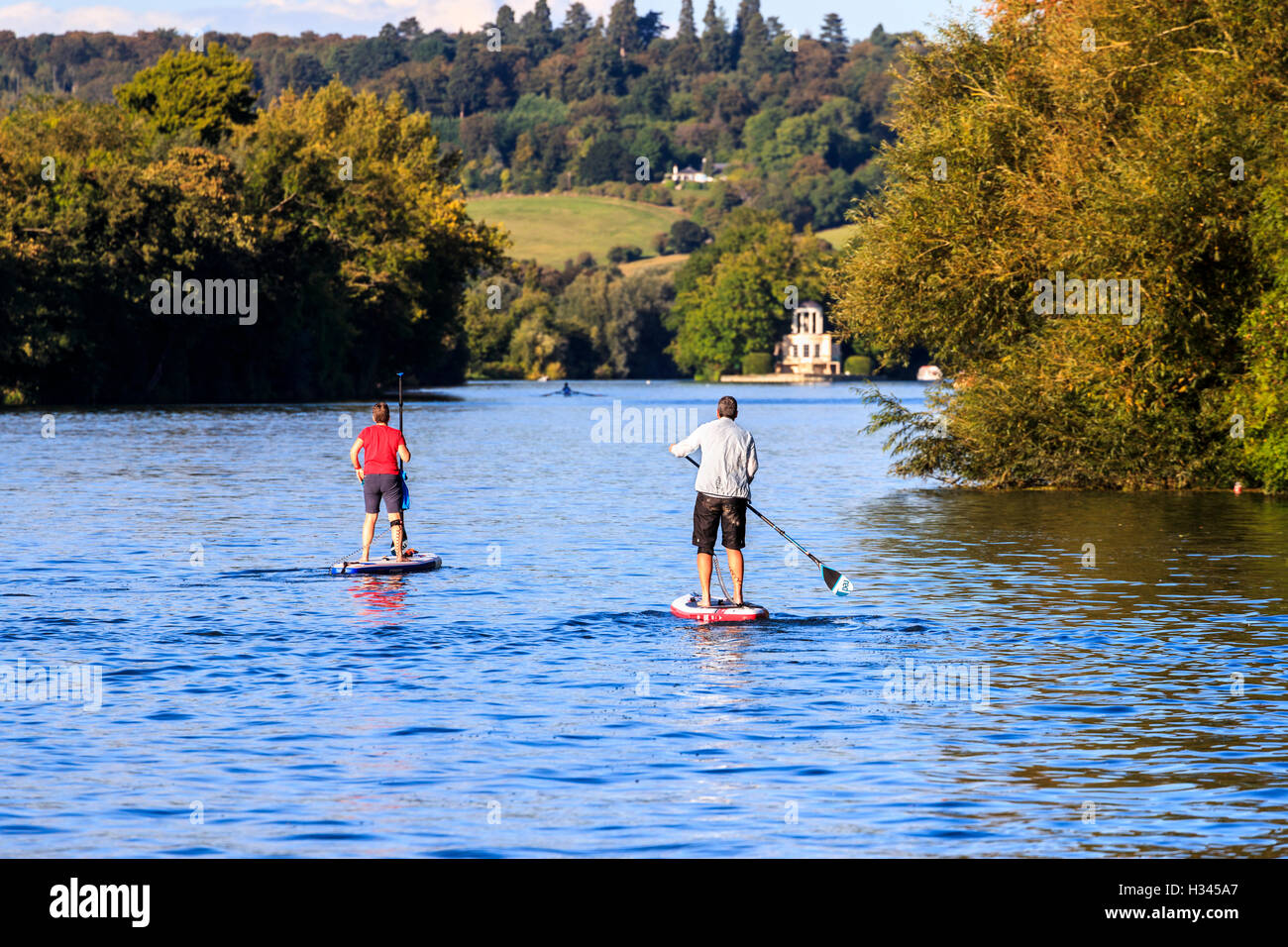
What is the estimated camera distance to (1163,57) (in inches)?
1455

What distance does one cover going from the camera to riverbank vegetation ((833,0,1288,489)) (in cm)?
3438

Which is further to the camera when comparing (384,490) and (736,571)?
(384,490)

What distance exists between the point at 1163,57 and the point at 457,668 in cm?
2607

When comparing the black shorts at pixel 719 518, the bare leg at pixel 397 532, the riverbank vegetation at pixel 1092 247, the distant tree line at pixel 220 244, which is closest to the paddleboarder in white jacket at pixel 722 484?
the black shorts at pixel 719 518

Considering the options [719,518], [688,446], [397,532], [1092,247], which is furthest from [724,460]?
[1092,247]

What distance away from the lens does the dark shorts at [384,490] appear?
80.1 feet

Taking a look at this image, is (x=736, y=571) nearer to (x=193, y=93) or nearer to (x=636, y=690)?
(x=636, y=690)

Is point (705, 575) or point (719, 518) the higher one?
point (719, 518)

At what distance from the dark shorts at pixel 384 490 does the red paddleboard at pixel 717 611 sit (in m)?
5.71

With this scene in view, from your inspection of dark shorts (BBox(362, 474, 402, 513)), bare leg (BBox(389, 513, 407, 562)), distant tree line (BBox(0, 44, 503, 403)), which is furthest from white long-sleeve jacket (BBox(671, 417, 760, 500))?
distant tree line (BBox(0, 44, 503, 403))

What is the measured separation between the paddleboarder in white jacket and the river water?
97 centimetres

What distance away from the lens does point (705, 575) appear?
19.8m

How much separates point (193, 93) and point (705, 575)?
97540mm

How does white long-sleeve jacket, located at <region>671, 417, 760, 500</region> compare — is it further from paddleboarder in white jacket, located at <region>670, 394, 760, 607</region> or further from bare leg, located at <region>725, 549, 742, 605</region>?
bare leg, located at <region>725, 549, 742, 605</region>
